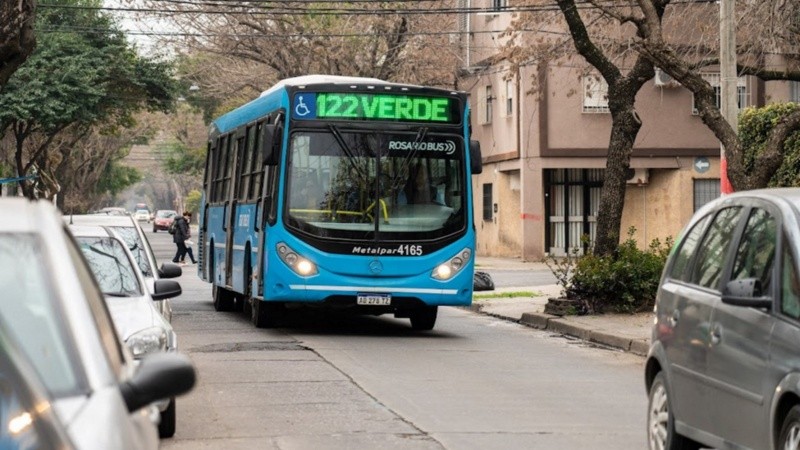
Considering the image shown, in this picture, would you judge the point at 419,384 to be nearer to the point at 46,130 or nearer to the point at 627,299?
the point at 627,299

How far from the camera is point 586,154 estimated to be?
45.0 meters

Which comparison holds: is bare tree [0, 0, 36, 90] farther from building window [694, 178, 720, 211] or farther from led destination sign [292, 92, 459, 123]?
building window [694, 178, 720, 211]

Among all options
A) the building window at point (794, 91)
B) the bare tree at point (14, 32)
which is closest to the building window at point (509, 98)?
the building window at point (794, 91)

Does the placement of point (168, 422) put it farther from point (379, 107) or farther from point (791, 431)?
point (379, 107)

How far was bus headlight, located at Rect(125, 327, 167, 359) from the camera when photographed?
10.4 meters

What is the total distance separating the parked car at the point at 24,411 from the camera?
Answer: 395 cm

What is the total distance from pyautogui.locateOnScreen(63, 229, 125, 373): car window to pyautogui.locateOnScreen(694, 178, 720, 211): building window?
4063 cm

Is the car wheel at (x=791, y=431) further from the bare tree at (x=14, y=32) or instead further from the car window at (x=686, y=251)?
the bare tree at (x=14, y=32)

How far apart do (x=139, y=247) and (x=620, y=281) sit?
29.3 ft

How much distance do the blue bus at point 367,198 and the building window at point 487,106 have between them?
28.9 meters

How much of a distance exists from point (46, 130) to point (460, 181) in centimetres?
3185

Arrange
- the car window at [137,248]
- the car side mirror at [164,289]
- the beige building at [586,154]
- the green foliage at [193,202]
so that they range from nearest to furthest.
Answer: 1. the car side mirror at [164,289]
2. the car window at [137,248]
3. the beige building at [586,154]
4. the green foliage at [193,202]

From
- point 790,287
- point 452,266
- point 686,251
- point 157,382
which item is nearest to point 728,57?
point 452,266

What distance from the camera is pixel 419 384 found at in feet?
46.7
